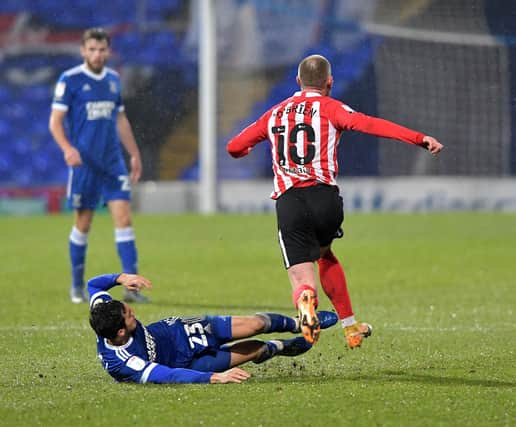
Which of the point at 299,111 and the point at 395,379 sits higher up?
the point at 299,111

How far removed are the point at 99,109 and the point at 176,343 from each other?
16.7 feet

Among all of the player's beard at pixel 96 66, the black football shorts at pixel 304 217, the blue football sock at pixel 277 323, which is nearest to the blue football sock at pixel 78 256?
the player's beard at pixel 96 66

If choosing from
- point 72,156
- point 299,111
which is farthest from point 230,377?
point 72,156

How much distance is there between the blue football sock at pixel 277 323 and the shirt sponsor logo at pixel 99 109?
15.7ft

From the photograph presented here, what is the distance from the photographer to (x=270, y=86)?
24.9m

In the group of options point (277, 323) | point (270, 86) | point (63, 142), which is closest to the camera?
point (277, 323)

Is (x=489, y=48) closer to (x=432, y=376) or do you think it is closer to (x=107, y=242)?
(x=107, y=242)

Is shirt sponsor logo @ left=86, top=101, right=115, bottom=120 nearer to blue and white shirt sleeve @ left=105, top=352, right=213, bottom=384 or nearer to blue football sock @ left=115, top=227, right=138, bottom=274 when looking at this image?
blue football sock @ left=115, top=227, right=138, bottom=274

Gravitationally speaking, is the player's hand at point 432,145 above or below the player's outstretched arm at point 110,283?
above

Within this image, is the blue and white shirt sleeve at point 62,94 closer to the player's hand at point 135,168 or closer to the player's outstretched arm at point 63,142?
the player's outstretched arm at point 63,142

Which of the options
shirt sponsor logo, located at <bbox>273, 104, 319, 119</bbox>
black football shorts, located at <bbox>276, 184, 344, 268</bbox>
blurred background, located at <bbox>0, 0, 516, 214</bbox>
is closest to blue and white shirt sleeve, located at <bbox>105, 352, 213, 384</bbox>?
black football shorts, located at <bbox>276, 184, 344, 268</bbox>

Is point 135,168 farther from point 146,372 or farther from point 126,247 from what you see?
point 146,372

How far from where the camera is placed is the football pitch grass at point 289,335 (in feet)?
19.0

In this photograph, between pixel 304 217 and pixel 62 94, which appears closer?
pixel 304 217
